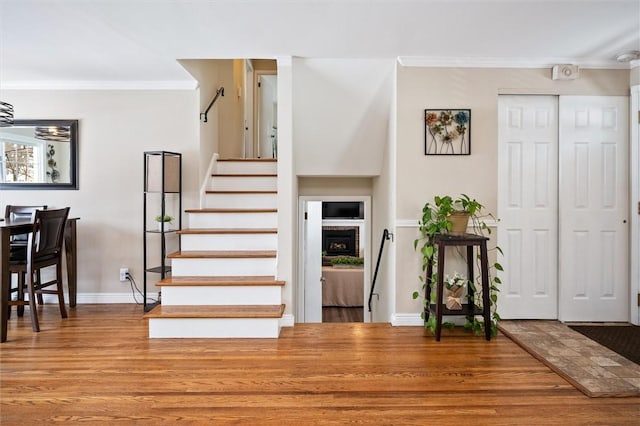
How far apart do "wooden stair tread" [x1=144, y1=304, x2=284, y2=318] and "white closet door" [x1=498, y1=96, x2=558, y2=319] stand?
6.69 feet

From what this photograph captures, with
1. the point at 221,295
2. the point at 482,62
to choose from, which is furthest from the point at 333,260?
the point at 482,62

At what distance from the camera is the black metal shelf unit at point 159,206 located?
12.3 feet

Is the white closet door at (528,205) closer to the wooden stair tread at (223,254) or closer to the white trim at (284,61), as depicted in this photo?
the white trim at (284,61)

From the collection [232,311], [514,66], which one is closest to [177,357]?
[232,311]

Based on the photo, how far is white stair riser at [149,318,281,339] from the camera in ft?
9.91

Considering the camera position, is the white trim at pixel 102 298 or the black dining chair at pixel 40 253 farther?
the white trim at pixel 102 298

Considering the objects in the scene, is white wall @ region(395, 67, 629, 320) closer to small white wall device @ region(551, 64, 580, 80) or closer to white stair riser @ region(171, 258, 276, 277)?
small white wall device @ region(551, 64, 580, 80)

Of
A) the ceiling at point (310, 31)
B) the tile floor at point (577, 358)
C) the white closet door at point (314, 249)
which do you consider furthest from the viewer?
the white closet door at point (314, 249)

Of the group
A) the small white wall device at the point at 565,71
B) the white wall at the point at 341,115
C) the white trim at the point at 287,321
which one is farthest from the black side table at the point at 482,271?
the small white wall device at the point at 565,71

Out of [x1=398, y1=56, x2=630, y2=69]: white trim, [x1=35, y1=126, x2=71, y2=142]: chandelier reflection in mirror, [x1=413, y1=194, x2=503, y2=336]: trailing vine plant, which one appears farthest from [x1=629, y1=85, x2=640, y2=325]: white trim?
[x1=35, y1=126, x2=71, y2=142]: chandelier reflection in mirror

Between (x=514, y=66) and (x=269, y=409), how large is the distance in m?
3.24

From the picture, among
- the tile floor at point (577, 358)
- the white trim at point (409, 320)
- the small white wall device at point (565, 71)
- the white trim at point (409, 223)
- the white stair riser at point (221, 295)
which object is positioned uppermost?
the small white wall device at point (565, 71)

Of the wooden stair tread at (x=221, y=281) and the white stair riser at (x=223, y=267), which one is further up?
the white stair riser at (x=223, y=267)

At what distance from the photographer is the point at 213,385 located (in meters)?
2.29
